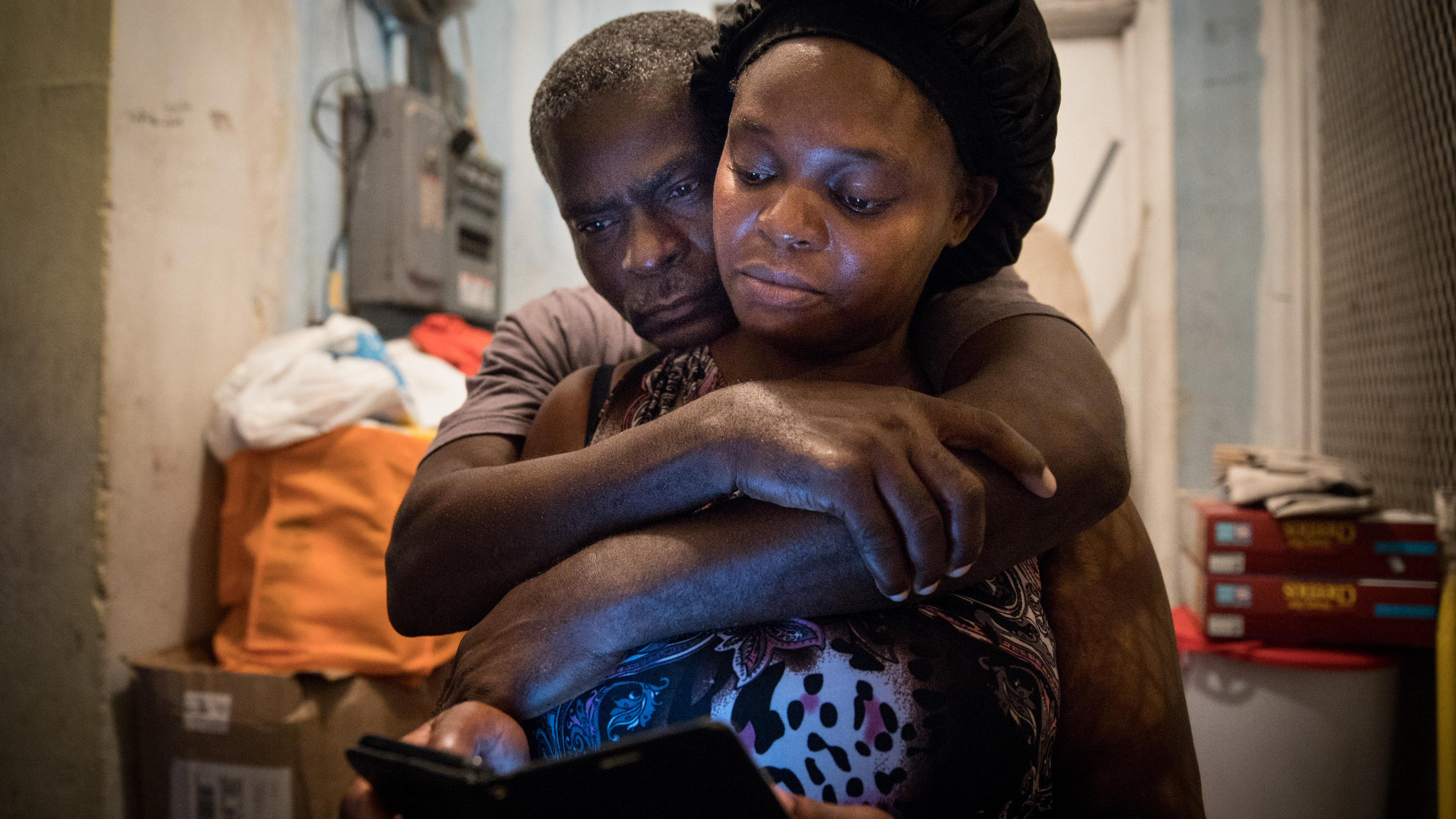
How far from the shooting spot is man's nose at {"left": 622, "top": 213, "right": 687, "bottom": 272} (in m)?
0.96

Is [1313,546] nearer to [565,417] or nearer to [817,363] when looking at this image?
[817,363]

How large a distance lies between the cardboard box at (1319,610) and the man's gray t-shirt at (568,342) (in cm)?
157

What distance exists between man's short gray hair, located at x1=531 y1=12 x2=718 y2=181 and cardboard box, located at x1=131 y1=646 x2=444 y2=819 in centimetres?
177

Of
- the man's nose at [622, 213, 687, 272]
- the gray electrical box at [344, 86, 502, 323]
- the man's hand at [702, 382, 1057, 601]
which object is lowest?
the man's hand at [702, 382, 1057, 601]

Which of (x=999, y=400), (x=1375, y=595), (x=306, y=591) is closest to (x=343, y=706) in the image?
(x=306, y=591)

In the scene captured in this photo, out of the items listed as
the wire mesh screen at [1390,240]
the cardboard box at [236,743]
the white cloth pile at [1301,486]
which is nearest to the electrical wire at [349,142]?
the cardboard box at [236,743]

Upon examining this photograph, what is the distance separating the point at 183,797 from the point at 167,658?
0.37 meters

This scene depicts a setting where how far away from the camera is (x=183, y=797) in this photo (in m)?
2.12

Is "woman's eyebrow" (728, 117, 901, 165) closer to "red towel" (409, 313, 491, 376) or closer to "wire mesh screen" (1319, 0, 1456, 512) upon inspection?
"wire mesh screen" (1319, 0, 1456, 512)

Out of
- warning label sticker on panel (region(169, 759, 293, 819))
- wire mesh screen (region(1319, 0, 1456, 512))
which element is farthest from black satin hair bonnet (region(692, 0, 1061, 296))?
warning label sticker on panel (region(169, 759, 293, 819))

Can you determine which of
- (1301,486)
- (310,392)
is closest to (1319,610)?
(1301,486)

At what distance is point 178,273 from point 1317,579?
3221 millimetres

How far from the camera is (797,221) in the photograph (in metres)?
0.69

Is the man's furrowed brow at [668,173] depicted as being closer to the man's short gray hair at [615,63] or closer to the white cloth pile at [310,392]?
the man's short gray hair at [615,63]
